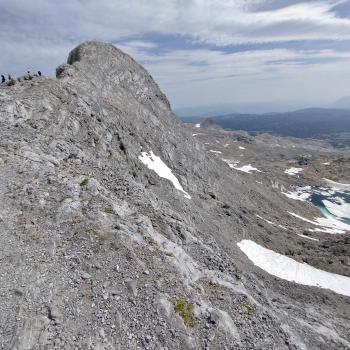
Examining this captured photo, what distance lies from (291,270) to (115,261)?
129ft

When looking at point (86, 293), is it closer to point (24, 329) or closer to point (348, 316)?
point (24, 329)

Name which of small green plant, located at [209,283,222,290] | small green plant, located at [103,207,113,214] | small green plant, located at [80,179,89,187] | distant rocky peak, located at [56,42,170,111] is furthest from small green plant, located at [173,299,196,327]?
distant rocky peak, located at [56,42,170,111]

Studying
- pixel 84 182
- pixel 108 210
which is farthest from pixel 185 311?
pixel 84 182

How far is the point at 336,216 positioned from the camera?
436ft

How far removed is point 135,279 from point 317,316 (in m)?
25.7

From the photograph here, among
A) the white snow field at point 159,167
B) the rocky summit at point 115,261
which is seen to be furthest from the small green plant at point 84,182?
the white snow field at point 159,167

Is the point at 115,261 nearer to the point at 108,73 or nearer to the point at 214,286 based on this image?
the point at 214,286

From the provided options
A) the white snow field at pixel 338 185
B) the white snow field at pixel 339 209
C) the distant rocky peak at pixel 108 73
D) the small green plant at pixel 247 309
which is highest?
the distant rocky peak at pixel 108 73

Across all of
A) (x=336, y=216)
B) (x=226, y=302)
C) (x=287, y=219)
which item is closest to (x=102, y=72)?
(x=287, y=219)

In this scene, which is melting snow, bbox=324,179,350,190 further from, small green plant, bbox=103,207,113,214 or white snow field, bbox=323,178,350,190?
small green plant, bbox=103,207,113,214

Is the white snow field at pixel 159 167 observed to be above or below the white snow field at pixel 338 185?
above

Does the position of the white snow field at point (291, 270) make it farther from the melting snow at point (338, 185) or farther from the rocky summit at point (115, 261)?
the melting snow at point (338, 185)

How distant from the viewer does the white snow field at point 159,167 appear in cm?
5951

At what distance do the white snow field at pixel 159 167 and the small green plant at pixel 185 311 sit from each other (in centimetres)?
3608
